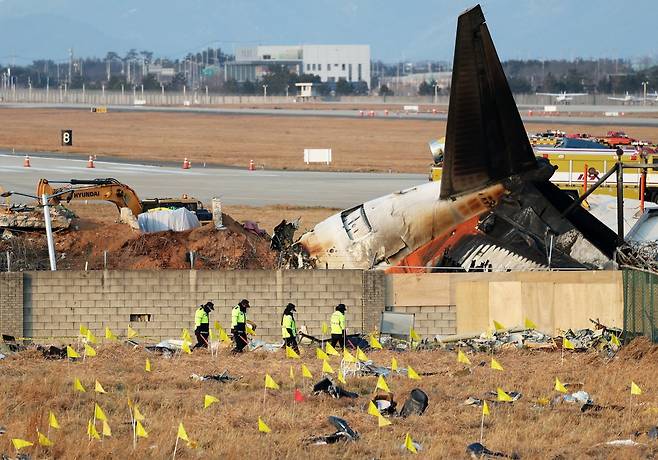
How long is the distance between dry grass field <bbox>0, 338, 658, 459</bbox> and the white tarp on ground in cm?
1377

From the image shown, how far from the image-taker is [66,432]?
19203 mm

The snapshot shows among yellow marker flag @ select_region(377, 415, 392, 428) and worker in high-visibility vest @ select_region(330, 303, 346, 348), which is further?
worker in high-visibility vest @ select_region(330, 303, 346, 348)

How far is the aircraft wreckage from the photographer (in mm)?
28641

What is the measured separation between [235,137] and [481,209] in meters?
91.2

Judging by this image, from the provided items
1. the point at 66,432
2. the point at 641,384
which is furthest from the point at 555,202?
the point at 66,432

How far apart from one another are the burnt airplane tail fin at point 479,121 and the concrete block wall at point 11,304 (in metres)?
10.3

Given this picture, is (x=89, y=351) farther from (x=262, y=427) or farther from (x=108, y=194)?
(x=108, y=194)

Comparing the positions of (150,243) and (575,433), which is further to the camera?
(150,243)

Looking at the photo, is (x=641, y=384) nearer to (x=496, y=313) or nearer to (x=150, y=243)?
(x=496, y=313)

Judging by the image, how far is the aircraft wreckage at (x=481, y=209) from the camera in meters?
28.6

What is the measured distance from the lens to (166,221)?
40500 mm

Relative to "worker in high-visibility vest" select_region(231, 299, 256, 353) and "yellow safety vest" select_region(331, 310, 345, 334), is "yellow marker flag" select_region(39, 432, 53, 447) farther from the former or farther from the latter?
"yellow safety vest" select_region(331, 310, 345, 334)

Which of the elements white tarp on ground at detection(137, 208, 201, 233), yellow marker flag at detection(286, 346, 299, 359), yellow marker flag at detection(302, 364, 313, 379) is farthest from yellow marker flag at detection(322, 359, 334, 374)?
white tarp on ground at detection(137, 208, 201, 233)

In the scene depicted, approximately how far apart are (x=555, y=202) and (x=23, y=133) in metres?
96.4
